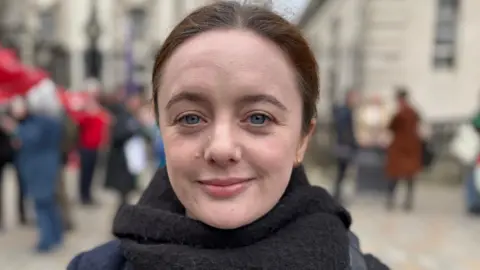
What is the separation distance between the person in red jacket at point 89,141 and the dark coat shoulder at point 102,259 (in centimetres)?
690

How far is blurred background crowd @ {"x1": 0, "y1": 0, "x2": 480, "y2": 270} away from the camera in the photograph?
6387 mm

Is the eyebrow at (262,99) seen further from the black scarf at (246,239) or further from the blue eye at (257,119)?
the black scarf at (246,239)

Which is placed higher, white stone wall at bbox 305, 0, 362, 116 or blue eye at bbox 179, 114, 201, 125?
blue eye at bbox 179, 114, 201, 125

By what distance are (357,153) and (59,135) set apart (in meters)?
5.08

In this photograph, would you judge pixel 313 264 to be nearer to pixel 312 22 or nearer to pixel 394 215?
pixel 394 215

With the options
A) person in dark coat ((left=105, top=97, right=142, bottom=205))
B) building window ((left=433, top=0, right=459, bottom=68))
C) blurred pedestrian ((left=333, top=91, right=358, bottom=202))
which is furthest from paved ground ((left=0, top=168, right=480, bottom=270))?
building window ((left=433, top=0, right=459, bottom=68))

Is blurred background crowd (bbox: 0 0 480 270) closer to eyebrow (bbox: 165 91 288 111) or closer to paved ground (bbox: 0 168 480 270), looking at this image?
paved ground (bbox: 0 168 480 270)

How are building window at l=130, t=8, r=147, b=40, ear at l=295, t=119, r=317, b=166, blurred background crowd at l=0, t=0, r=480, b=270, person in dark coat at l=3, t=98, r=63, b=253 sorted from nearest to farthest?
ear at l=295, t=119, r=317, b=166, person in dark coat at l=3, t=98, r=63, b=253, blurred background crowd at l=0, t=0, r=480, b=270, building window at l=130, t=8, r=147, b=40

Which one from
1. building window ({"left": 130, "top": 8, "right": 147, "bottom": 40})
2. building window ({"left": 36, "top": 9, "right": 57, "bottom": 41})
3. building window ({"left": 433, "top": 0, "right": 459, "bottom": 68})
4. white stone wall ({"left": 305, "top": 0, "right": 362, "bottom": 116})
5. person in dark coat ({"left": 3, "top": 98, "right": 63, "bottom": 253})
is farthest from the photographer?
building window ({"left": 36, "top": 9, "right": 57, "bottom": 41})

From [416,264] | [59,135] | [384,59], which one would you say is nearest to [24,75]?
[59,135]

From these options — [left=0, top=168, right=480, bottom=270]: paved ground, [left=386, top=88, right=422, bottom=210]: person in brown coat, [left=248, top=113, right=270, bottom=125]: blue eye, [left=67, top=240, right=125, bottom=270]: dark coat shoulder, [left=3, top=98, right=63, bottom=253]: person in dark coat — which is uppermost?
[left=248, top=113, right=270, bottom=125]: blue eye

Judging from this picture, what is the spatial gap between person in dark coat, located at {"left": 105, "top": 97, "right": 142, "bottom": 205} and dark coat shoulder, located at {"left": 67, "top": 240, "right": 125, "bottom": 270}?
19.5 feet

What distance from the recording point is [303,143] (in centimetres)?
142

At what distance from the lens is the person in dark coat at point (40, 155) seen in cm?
624
